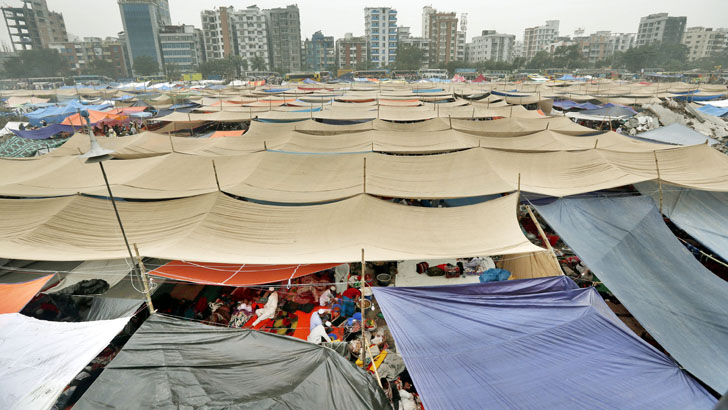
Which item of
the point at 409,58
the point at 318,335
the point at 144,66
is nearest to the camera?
the point at 318,335

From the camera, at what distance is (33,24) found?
7856cm

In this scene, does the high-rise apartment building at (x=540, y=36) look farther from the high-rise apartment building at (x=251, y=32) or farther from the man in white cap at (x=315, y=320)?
the man in white cap at (x=315, y=320)

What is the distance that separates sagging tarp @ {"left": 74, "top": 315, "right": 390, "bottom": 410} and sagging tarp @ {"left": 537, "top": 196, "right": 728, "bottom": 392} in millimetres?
3382

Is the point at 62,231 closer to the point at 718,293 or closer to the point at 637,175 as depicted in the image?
the point at 718,293

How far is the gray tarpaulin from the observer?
4.51 meters

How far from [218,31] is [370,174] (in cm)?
8333

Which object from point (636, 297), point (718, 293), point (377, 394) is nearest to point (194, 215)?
point (377, 394)

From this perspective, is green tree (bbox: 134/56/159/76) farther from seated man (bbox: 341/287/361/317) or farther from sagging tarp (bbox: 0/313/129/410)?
sagging tarp (bbox: 0/313/129/410)

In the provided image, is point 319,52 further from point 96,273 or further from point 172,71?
point 96,273

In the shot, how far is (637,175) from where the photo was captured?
7.80 m

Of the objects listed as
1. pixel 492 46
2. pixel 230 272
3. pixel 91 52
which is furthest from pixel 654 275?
pixel 91 52

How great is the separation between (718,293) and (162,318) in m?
6.87

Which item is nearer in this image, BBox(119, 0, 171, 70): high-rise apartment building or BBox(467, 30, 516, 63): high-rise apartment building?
BBox(119, 0, 171, 70): high-rise apartment building

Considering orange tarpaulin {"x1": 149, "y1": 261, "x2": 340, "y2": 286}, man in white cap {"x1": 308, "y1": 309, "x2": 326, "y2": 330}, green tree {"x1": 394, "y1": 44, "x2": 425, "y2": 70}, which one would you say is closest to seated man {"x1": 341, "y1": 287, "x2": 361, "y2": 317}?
man in white cap {"x1": 308, "y1": 309, "x2": 326, "y2": 330}
